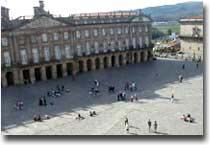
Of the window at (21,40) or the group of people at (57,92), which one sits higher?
the window at (21,40)

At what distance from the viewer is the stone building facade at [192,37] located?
2344 inches

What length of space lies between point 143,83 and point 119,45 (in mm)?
15611

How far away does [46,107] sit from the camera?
118ft

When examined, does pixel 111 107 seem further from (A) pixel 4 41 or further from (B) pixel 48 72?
(A) pixel 4 41

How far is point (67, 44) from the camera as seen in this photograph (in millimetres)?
51594

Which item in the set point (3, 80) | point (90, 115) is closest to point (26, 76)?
point (3, 80)

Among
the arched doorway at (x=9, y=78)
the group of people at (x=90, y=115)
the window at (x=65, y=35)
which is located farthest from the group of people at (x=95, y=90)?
the arched doorway at (x=9, y=78)

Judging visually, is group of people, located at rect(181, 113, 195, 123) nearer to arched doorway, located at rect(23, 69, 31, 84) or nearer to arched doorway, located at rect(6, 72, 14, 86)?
arched doorway, located at rect(23, 69, 31, 84)

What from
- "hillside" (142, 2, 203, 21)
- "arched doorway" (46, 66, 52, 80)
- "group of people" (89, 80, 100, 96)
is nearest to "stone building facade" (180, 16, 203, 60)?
"hillside" (142, 2, 203, 21)

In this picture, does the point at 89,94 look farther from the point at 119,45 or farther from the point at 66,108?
the point at 119,45

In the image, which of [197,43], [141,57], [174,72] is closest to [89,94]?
[174,72]

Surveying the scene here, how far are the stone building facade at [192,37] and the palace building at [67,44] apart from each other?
6.36 meters

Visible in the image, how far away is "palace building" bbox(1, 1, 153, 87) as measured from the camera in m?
46.4

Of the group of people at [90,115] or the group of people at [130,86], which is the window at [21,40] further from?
the group of people at [90,115]
